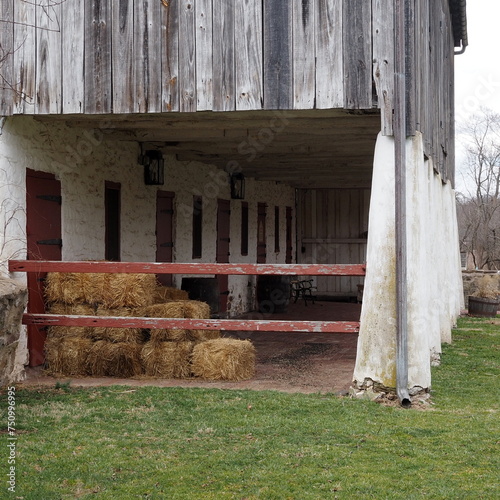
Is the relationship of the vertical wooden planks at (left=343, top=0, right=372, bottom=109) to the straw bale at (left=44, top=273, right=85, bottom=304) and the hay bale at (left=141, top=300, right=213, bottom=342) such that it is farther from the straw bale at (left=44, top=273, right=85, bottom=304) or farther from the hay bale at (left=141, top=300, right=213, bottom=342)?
the straw bale at (left=44, top=273, right=85, bottom=304)

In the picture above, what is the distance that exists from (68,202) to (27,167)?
40.7 inches

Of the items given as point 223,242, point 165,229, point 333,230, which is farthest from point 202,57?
point 333,230

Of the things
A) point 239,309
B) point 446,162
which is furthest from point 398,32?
point 239,309

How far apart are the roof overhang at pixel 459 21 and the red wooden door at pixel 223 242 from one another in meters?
5.83

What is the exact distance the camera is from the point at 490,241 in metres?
30.8

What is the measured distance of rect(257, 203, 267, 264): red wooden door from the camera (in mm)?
18750

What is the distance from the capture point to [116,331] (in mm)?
9125

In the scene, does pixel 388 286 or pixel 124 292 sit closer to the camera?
pixel 388 286

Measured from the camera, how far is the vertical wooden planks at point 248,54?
8.07 metres

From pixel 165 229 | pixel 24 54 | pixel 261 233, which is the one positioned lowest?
pixel 165 229

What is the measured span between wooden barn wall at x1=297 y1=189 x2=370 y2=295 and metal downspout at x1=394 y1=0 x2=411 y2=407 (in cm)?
1452

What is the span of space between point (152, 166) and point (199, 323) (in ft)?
14.1

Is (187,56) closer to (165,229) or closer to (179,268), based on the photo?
(179,268)

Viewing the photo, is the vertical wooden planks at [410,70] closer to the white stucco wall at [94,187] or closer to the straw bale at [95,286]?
the white stucco wall at [94,187]
